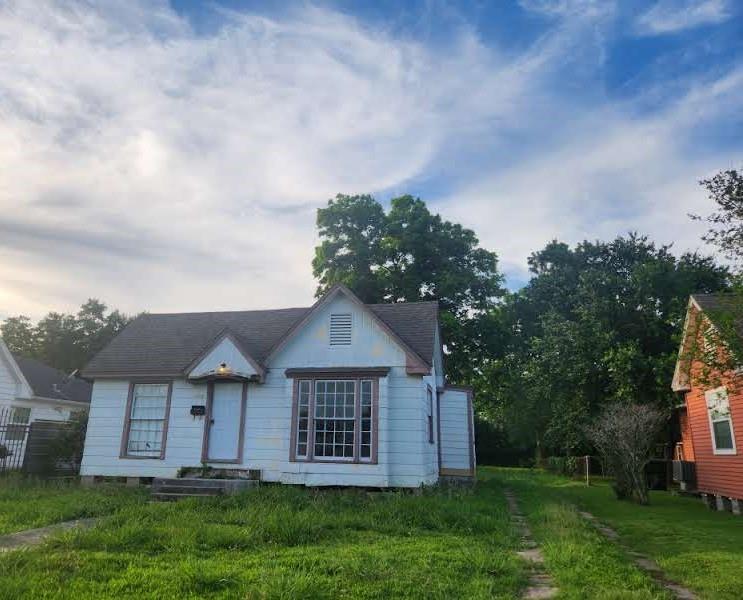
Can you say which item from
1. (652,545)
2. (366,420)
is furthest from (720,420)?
(366,420)

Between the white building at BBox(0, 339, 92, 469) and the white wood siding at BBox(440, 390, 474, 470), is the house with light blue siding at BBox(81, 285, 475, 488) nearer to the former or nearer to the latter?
the white wood siding at BBox(440, 390, 474, 470)

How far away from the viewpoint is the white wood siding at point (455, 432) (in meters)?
17.7

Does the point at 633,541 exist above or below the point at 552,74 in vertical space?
below

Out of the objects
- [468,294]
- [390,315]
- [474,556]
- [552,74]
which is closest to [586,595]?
[474,556]

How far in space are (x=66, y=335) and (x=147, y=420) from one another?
40403 mm

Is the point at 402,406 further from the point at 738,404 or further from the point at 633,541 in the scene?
the point at 738,404

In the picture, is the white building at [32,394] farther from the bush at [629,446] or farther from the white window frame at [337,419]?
the bush at [629,446]

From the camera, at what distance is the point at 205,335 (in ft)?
59.6

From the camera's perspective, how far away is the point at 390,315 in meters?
17.5

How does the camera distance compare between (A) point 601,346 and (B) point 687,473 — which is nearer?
(B) point 687,473

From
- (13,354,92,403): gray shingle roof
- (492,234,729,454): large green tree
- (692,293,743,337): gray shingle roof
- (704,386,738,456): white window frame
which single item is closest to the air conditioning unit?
(704,386,738,456): white window frame

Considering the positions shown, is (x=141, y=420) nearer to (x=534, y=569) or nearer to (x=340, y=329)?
(x=340, y=329)

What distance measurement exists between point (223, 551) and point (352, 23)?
7.84 m

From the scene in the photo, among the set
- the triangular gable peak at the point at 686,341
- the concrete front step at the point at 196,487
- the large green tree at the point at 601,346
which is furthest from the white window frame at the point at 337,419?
the large green tree at the point at 601,346
